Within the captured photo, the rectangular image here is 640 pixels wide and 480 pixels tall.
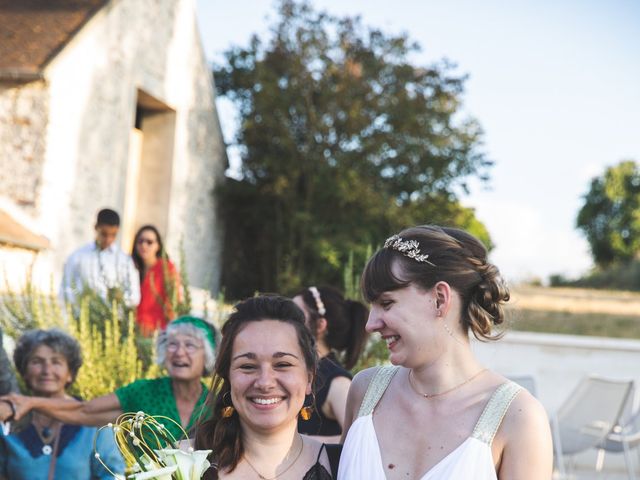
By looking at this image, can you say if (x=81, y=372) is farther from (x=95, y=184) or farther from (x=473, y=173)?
(x=473, y=173)

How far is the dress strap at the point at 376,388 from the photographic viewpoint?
277 cm

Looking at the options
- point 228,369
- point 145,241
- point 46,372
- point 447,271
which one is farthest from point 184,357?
point 145,241

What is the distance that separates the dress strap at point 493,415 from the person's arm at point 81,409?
2.08m

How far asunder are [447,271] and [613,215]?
69.2 meters

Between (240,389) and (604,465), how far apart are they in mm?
8916

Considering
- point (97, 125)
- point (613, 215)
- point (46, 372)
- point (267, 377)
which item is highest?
point (613, 215)

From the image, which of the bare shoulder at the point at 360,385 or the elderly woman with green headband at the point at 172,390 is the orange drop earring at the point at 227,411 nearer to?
the bare shoulder at the point at 360,385

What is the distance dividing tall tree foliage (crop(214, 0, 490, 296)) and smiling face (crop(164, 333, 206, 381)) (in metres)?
12.0

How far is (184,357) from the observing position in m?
4.39

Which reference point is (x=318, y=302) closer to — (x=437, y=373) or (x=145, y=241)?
(x=437, y=373)

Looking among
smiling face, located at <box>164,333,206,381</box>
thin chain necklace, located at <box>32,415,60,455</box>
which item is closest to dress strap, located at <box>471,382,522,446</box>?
smiling face, located at <box>164,333,206,381</box>

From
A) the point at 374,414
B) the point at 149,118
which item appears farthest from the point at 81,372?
the point at 149,118

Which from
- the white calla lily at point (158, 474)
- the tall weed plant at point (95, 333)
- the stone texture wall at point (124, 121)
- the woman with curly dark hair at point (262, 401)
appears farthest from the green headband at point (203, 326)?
the stone texture wall at point (124, 121)

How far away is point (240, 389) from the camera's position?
2502 mm
